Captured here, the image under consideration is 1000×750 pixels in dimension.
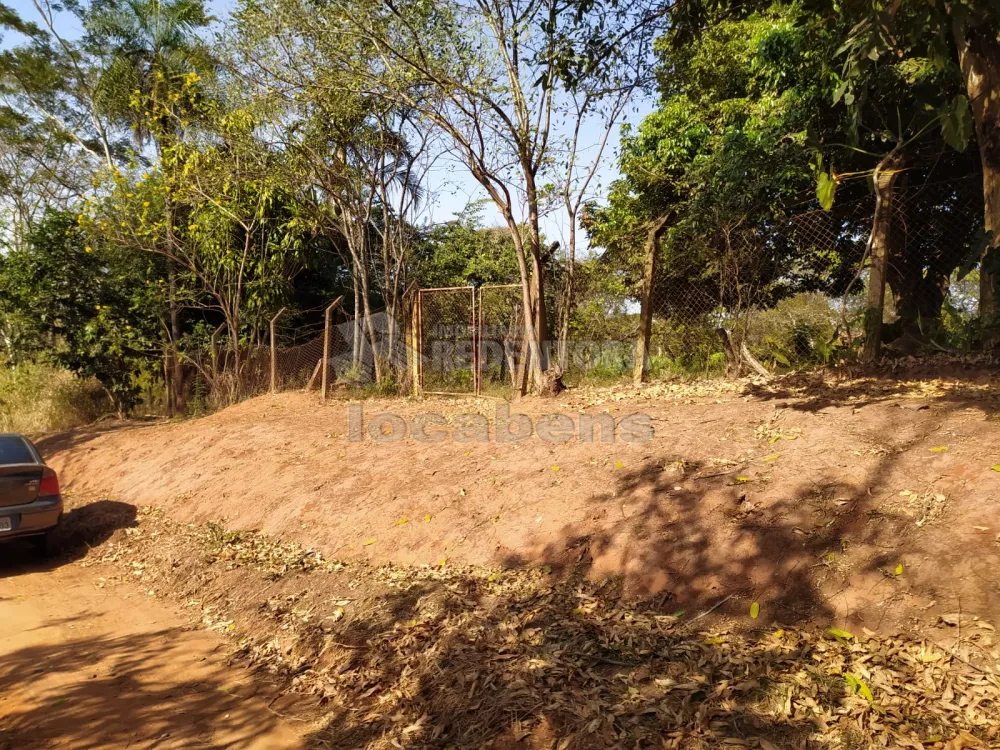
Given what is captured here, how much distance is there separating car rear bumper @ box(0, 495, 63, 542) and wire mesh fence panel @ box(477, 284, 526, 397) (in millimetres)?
5073

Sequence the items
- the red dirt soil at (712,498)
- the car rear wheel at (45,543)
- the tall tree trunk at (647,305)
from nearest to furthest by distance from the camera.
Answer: the red dirt soil at (712,498) < the car rear wheel at (45,543) < the tall tree trunk at (647,305)

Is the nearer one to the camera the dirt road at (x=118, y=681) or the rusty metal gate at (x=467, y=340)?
the dirt road at (x=118, y=681)

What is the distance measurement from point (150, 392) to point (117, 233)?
3.45m

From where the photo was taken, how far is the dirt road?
11.4ft

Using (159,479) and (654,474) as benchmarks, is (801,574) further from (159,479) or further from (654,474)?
(159,479)

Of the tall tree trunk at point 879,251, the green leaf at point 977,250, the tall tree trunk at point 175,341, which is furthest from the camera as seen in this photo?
the tall tree trunk at point 175,341

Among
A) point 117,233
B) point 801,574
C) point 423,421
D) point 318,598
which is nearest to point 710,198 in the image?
point 423,421

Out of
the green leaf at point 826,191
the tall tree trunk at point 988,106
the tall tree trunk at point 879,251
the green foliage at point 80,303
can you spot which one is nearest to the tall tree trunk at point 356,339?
the green foliage at point 80,303

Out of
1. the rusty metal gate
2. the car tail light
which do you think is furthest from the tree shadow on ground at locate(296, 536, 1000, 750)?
the rusty metal gate

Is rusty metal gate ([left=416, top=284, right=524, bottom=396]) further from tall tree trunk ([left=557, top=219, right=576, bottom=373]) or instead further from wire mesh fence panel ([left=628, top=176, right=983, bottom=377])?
wire mesh fence panel ([left=628, top=176, right=983, bottom=377])

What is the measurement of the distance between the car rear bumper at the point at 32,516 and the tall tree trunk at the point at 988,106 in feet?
29.0

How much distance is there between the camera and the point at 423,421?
805 centimetres

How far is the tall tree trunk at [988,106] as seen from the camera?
5477mm

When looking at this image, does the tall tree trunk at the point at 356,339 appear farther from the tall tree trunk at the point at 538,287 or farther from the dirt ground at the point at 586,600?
the dirt ground at the point at 586,600
